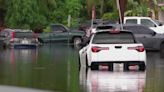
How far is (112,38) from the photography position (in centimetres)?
1994

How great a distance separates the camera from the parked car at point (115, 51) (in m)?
19.5

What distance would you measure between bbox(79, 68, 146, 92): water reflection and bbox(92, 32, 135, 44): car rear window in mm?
1077

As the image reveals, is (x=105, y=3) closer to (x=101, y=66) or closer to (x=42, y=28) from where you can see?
(x=42, y=28)

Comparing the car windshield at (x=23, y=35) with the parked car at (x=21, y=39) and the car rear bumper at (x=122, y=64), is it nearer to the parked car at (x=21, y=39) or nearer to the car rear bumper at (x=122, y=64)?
the parked car at (x=21, y=39)

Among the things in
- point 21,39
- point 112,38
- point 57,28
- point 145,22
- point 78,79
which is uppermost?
point 112,38

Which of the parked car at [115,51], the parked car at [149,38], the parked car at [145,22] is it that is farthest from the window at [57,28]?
the parked car at [115,51]

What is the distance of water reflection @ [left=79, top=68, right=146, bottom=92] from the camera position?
1461 cm

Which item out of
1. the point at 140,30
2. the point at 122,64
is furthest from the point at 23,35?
the point at 122,64

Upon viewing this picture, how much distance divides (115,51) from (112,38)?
2.01ft

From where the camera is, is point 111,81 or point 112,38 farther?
point 112,38

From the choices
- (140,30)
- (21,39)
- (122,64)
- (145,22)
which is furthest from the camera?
(21,39)

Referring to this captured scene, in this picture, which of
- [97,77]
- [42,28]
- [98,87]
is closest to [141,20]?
[42,28]

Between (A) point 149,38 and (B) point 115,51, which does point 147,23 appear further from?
(B) point 115,51

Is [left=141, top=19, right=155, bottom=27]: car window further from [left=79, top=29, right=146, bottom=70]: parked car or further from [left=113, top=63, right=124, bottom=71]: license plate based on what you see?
[left=113, top=63, right=124, bottom=71]: license plate
